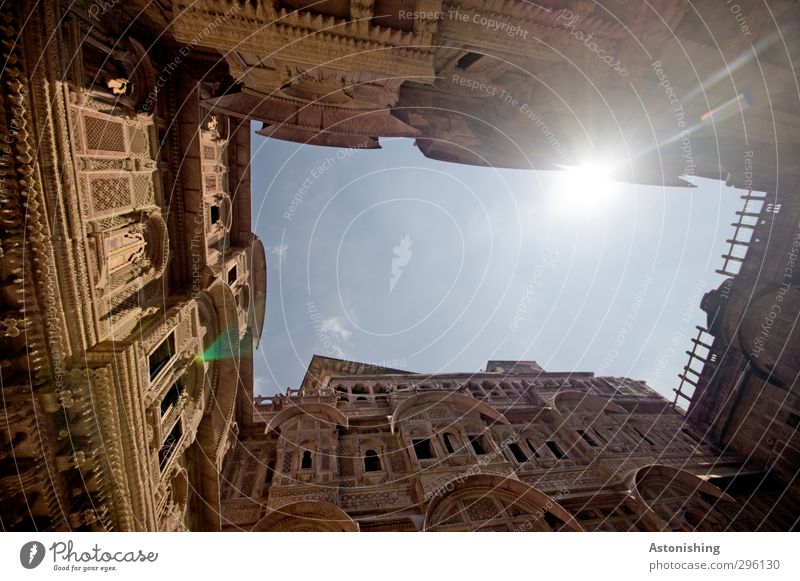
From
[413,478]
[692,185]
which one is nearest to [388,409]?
[413,478]

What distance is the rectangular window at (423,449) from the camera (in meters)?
16.2

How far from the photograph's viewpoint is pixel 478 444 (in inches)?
674

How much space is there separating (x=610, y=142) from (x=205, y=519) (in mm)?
22436

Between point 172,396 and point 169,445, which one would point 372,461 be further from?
point 172,396

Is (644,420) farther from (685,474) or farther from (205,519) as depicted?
(205,519)

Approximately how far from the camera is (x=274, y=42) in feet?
25.4

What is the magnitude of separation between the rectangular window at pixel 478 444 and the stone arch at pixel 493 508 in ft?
9.89

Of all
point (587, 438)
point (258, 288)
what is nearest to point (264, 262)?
point (258, 288)

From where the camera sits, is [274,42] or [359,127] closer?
[274,42]

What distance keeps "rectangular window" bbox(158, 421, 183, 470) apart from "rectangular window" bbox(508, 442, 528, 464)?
52.6 ft

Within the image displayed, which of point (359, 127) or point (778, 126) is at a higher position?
point (778, 126)

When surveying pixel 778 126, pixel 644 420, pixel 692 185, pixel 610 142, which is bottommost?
pixel 644 420

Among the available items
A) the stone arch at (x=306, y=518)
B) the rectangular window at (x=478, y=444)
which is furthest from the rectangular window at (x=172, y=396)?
the rectangular window at (x=478, y=444)

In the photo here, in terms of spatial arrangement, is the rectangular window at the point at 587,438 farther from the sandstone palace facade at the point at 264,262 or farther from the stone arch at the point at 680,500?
the stone arch at the point at 680,500
